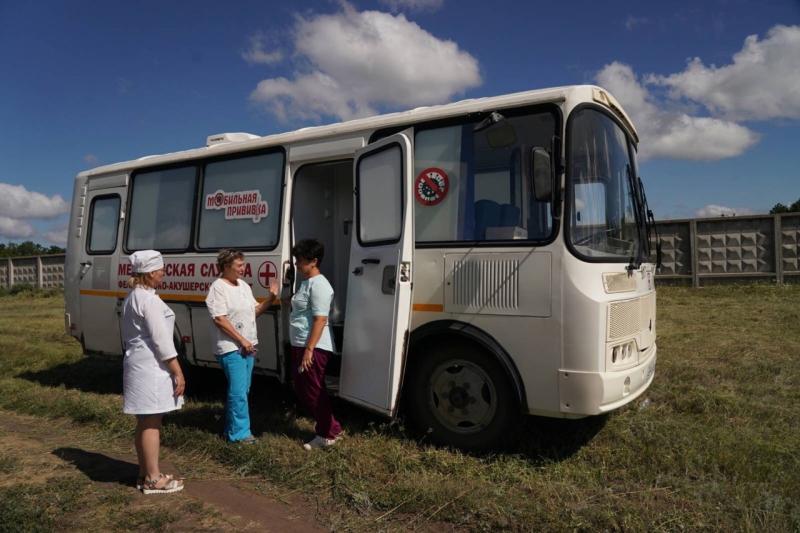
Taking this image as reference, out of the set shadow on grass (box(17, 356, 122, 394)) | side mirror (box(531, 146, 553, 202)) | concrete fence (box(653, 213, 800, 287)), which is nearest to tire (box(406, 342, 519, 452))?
side mirror (box(531, 146, 553, 202))

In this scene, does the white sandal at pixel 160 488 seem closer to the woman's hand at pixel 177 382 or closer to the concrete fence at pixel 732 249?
the woman's hand at pixel 177 382

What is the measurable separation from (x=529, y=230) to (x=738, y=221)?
548 inches

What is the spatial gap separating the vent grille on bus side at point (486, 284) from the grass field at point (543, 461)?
3.75 ft

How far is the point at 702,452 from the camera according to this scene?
4.74 metres

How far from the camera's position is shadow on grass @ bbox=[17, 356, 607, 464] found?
16.6 ft

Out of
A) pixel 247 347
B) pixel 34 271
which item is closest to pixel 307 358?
pixel 247 347

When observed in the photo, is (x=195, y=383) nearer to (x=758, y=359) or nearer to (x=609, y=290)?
(x=609, y=290)

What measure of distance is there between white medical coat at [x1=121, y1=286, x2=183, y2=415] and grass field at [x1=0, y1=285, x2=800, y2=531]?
0.72 meters

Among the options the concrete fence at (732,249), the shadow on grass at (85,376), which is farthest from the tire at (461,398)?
the concrete fence at (732,249)

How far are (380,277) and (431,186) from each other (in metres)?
0.88

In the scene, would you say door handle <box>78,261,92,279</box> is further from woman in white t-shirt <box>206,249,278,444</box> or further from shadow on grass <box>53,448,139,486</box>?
woman in white t-shirt <box>206,249,278,444</box>

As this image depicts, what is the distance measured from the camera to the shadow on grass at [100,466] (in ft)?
15.6

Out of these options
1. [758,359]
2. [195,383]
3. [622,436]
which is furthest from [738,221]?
[195,383]

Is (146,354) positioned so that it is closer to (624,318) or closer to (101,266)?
(624,318)
